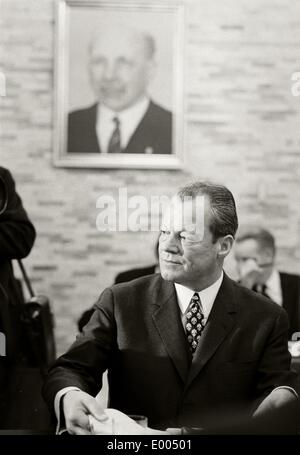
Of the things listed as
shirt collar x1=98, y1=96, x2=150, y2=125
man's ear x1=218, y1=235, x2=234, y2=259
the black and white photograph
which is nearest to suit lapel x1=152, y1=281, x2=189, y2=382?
man's ear x1=218, y1=235, x2=234, y2=259

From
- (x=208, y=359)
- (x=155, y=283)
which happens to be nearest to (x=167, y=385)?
(x=208, y=359)

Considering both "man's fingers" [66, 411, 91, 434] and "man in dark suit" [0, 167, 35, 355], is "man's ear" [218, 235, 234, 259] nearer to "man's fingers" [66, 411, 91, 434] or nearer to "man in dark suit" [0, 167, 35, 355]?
"man's fingers" [66, 411, 91, 434]

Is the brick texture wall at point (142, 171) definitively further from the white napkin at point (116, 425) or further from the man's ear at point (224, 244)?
the white napkin at point (116, 425)

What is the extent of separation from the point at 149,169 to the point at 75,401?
2.33m

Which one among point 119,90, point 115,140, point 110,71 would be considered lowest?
point 115,140

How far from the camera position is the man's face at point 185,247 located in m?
1.49

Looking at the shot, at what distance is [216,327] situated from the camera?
1.52 m

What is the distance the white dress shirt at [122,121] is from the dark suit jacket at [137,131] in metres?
0.02

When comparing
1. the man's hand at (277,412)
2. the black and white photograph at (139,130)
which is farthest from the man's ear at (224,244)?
the black and white photograph at (139,130)

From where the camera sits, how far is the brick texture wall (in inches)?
137

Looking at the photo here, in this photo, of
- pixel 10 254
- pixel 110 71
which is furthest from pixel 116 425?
pixel 110 71

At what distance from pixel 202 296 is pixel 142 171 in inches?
79.9

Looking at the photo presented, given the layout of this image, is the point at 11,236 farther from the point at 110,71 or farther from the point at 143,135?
the point at 110,71

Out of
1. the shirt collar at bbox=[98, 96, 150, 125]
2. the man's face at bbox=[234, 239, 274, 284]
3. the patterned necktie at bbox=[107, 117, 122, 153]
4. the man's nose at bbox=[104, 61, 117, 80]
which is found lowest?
the man's face at bbox=[234, 239, 274, 284]
